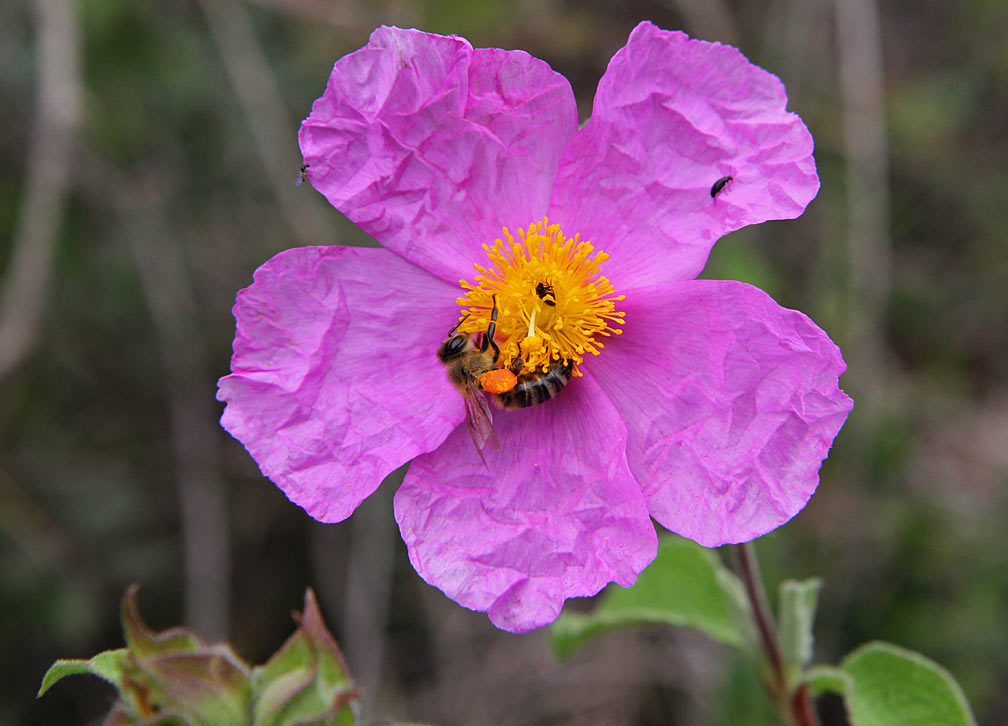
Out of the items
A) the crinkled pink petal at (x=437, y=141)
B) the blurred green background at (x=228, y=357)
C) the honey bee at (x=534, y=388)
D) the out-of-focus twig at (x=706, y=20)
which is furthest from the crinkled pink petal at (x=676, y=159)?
the out-of-focus twig at (x=706, y=20)

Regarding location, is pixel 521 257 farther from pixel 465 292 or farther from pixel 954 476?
pixel 954 476

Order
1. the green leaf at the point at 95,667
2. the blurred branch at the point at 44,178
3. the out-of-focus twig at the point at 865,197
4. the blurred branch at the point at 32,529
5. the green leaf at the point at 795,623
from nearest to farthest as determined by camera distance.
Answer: the green leaf at the point at 95,667, the green leaf at the point at 795,623, the blurred branch at the point at 44,178, the blurred branch at the point at 32,529, the out-of-focus twig at the point at 865,197

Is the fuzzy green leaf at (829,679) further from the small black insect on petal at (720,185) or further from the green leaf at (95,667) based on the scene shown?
the green leaf at (95,667)

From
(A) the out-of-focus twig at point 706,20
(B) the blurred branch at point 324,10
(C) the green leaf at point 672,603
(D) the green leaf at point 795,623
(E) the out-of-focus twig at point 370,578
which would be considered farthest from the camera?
(A) the out-of-focus twig at point 706,20

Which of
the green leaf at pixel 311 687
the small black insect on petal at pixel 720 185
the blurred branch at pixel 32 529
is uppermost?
the small black insect on petal at pixel 720 185

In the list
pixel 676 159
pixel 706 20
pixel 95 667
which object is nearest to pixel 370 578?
pixel 95 667

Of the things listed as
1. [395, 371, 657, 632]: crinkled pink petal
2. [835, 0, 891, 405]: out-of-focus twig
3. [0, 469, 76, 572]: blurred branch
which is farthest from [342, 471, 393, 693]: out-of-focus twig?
[835, 0, 891, 405]: out-of-focus twig

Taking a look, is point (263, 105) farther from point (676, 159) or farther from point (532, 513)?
point (532, 513)

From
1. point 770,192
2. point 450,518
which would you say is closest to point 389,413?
point 450,518
